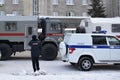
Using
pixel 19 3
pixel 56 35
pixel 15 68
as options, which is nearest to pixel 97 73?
pixel 15 68

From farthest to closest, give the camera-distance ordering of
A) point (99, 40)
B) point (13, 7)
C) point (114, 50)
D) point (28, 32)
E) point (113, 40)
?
point (13, 7) → point (28, 32) → point (113, 40) → point (99, 40) → point (114, 50)

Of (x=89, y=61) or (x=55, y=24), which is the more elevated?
(x=55, y=24)

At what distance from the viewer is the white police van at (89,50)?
20.3 meters

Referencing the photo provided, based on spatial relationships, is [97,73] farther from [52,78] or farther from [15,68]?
[15,68]

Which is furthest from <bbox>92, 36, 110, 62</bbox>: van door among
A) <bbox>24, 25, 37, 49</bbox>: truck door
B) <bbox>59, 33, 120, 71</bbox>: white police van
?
<bbox>24, 25, 37, 49</bbox>: truck door

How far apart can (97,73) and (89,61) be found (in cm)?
108

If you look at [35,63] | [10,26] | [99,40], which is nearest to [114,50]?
Answer: [99,40]

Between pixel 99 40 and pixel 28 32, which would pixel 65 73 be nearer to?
pixel 99 40

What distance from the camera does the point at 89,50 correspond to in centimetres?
2036

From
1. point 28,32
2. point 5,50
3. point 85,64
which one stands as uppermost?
point 28,32

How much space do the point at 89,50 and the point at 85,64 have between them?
0.75 m

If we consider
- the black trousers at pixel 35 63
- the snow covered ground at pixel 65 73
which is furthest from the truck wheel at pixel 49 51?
the black trousers at pixel 35 63

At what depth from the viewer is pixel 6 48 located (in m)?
26.6

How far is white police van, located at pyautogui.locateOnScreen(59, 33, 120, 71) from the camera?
66.6ft
